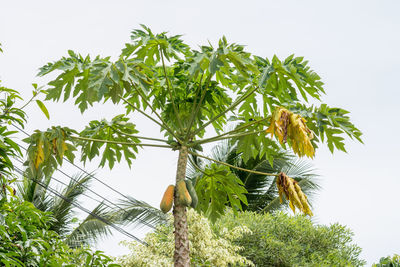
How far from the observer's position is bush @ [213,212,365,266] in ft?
41.4

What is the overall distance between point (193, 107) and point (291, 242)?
862 cm

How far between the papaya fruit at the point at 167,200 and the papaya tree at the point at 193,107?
86 millimetres

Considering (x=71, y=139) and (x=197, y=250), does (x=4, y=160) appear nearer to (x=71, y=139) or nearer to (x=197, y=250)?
(x=71, y=139)

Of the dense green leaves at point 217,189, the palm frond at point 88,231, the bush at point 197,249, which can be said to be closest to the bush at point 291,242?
the bush at point 197,249

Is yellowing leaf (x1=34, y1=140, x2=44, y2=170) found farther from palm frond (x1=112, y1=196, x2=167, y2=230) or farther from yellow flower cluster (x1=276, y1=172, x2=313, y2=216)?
palm frond (x1=112, y1=196, x2=167, y2=230)

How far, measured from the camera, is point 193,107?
17.4 feet

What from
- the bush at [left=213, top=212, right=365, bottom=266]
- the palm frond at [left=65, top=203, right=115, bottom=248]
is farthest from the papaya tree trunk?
the palm frond at [left=65, top=203, right=115, bottom=248]

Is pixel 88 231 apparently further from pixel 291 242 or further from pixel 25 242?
pixel 25 242

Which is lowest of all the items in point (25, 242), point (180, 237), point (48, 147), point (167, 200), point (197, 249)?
point (25, 242)

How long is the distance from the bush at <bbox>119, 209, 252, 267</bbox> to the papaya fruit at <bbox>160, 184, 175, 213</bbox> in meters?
6.31

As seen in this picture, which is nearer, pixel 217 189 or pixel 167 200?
pixel 167 200

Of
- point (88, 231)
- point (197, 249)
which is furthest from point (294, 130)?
point (88, 231)

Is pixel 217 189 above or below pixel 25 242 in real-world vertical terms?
above

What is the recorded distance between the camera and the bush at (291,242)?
12609mm
